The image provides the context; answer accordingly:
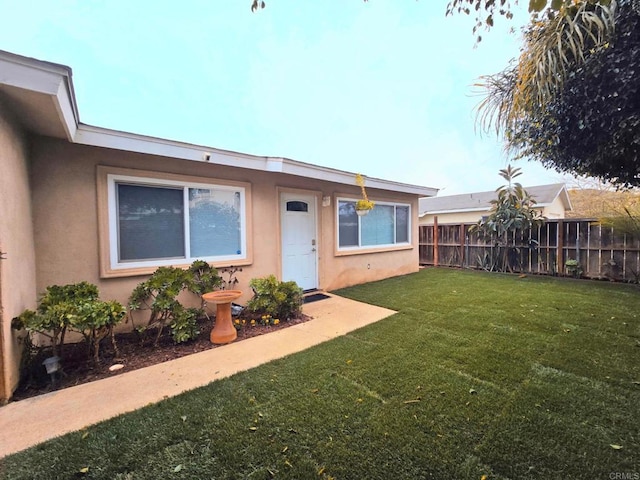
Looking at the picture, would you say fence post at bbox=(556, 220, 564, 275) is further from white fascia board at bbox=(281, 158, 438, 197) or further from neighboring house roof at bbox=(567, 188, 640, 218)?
neighboring house roof at bbox=(567, 188, 640, 218)

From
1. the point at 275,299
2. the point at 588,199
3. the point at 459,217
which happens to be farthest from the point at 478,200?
the point at 275,299

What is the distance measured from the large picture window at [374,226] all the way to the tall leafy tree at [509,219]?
2.79 metres

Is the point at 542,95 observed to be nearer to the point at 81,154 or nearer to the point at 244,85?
the point at 81,154

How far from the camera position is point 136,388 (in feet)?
8.90

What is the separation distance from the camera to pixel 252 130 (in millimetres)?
14086

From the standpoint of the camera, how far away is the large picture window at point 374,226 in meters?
7.17

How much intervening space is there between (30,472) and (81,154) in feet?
11.5

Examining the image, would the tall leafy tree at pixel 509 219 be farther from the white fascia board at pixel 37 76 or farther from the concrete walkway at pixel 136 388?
the white fascia board at pixel 37 76

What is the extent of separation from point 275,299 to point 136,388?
225 centimetres

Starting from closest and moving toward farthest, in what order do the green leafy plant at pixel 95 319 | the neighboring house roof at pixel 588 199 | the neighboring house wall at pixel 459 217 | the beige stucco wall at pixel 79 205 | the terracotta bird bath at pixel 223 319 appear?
the green leafy plant at pixel 95 319 → the beige stucco wall at pixel 79 205 → the terracotta bird bath at pixel 223 319 → the neighboring house roof at pixel 588 199 → the neighboring house wall at pixel 459 217

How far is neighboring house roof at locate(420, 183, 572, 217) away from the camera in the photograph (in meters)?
15.2

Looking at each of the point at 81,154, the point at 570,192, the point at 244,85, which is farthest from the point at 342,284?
the point at 570,192

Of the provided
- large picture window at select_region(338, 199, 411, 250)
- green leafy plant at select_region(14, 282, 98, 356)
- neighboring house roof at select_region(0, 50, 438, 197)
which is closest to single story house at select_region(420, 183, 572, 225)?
large picture window at select_region(338, 199, 411, 250)

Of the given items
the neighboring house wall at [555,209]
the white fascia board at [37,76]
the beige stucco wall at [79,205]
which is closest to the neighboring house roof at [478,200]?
the neighboring house wall at [555,209]
